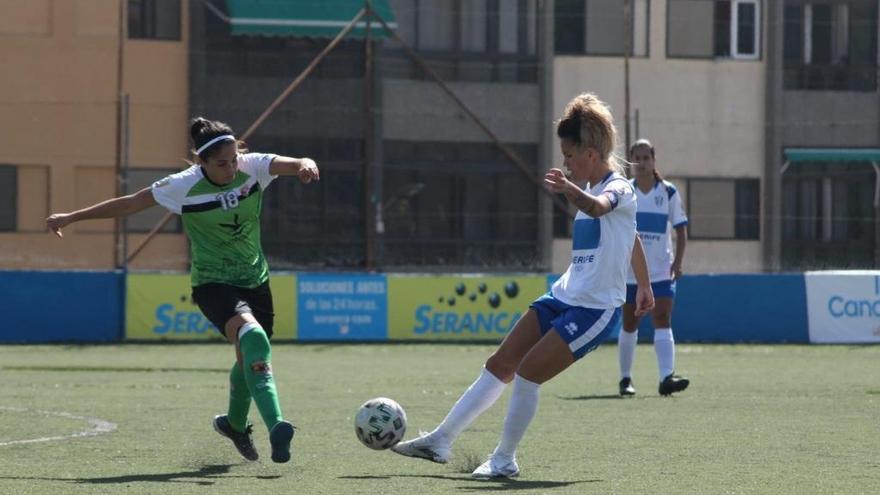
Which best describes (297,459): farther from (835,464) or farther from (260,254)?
(835,464)

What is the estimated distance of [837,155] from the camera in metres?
25.7

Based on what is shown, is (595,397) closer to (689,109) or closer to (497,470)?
(497,470)

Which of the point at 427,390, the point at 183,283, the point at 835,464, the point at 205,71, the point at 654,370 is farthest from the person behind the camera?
the point at 205,71

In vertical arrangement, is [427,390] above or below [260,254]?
below

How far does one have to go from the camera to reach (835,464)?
826 cm

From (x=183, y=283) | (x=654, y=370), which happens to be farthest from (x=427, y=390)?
(x=183, y=283)

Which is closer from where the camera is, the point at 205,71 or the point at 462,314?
the point at 462,314

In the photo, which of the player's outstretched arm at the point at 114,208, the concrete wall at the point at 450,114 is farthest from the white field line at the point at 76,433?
the concrete wall at the point at 450,114

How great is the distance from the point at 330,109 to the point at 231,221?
49.8 feet

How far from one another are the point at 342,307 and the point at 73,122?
469 centimetres

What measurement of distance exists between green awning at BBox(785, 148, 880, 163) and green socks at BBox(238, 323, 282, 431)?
18.4 metres

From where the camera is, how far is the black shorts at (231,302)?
27.2 ft

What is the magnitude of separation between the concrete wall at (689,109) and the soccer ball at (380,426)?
15.4 meters

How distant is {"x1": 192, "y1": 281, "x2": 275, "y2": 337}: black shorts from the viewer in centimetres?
828
